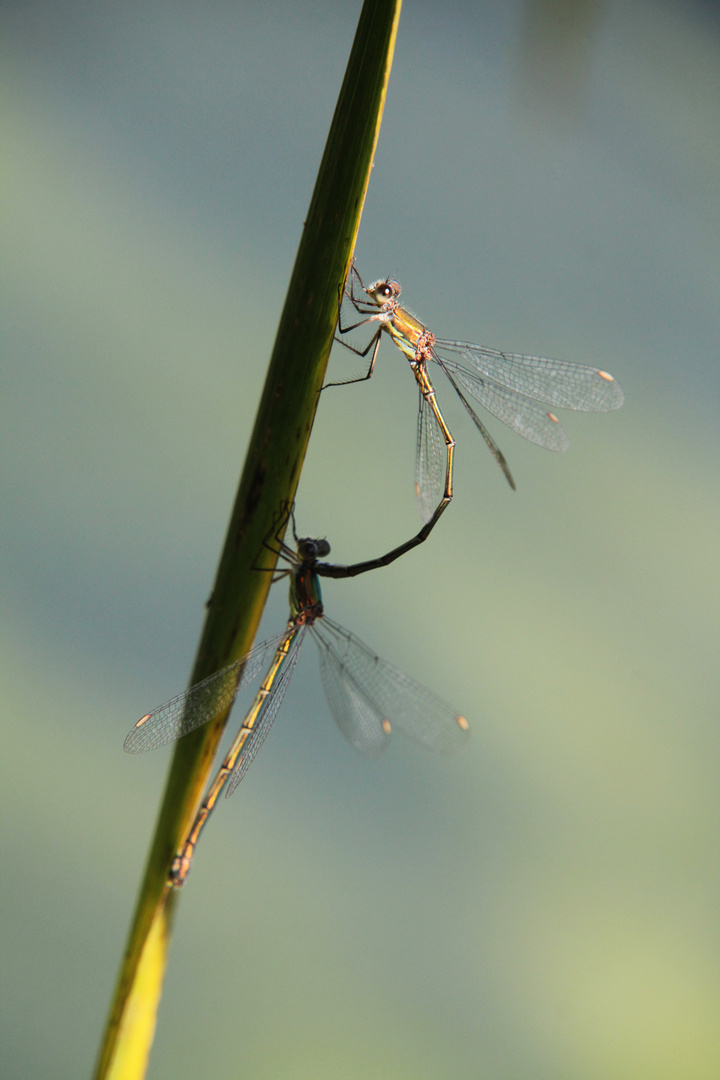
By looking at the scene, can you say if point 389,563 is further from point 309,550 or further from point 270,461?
point 270,461

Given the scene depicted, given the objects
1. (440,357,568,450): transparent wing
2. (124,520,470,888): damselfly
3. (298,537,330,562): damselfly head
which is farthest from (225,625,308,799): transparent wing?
(440,357,568,450): transparent wing

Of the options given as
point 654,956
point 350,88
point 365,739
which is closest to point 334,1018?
point 654,956

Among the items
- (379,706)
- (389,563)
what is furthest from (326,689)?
(389,563)

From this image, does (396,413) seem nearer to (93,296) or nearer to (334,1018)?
(93,296)

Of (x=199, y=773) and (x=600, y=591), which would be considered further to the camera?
(x=600, y=591)

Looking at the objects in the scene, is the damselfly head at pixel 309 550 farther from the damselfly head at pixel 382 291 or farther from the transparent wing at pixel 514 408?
the transparent wing at pixel 514 408

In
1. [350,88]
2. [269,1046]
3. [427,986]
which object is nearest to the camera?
[350,88]

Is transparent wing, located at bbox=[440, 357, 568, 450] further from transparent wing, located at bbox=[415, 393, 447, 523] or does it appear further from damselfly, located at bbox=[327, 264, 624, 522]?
transparent wing, located at bbox=[415, 393, 447, 523]
